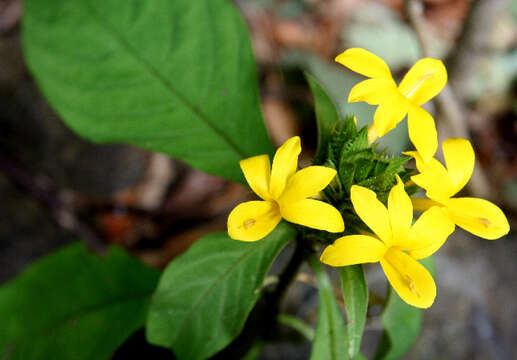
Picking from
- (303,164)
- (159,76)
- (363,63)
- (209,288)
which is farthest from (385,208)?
(303,164)

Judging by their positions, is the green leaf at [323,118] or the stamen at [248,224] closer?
the stamen at [248,224]

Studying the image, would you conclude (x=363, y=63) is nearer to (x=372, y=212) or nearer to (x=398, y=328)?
A: (x=372, y=212)

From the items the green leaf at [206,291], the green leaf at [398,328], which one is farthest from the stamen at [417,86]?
the green leaf at [398,328]

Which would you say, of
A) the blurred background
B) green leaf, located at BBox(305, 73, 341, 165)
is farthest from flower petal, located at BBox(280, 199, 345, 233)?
the blurred background

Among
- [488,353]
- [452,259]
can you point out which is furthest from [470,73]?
[488,353]

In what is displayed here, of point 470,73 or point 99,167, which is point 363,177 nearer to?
point 99,167

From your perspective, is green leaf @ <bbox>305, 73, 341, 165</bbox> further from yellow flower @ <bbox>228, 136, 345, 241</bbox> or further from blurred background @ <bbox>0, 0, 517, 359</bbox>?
blurred background @ <bbox>0, 0, 517, 359</bbox>

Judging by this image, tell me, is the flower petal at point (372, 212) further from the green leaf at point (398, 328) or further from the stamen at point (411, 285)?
the green leaf at point (398, 328)
